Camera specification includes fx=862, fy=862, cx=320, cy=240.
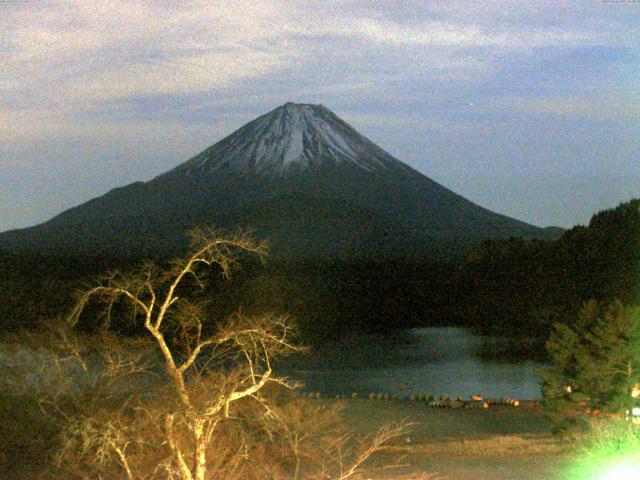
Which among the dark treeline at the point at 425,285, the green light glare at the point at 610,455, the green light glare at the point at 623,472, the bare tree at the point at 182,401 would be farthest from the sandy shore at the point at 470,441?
the dark treeline at the point at 425,285

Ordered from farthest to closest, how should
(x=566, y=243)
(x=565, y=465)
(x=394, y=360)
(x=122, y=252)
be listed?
(x=122, y=252), (x=566, y=243), (x=394, y=360), (x=565, y=465)

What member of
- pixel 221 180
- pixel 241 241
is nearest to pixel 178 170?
pixel 221 180

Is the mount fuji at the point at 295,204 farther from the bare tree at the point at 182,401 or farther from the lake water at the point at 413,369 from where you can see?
the bare tree at the point at 182,401

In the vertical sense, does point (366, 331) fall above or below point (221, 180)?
below

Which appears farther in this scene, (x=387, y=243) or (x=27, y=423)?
(x=387, y=243)

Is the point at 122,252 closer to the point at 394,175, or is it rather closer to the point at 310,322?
the point at 310,322

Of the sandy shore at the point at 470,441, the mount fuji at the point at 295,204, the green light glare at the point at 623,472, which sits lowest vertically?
the sandy shore at the point at 470,441
